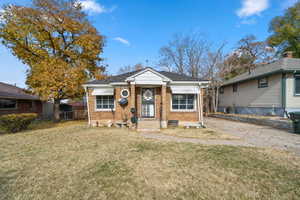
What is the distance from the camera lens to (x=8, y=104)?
14266mm

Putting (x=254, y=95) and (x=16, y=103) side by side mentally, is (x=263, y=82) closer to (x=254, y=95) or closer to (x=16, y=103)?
(x=254, y=95)

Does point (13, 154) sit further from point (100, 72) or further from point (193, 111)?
point (100, 72)

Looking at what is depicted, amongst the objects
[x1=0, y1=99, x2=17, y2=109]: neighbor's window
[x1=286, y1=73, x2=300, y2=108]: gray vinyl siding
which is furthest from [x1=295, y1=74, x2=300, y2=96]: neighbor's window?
[x1=0, y1=99, x2=17, y2=109]: neighbor's window

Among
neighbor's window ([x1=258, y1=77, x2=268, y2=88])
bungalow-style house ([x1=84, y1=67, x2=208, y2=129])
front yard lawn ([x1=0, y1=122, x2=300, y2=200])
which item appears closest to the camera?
front yard lawn ([x1=0, y1=122, x2=300, y2=200])

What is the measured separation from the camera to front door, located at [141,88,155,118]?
967 cm

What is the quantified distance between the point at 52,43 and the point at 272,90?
20.6 metres

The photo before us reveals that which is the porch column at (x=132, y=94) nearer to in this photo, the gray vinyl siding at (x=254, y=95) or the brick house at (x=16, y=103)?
the gray vinyl siding at (x=254, y=95)

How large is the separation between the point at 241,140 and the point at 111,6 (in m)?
14.4

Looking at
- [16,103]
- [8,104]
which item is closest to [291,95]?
[8,104]

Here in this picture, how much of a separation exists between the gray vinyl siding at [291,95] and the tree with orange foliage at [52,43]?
56.4 ft

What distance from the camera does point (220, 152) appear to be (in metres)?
→ 4.48

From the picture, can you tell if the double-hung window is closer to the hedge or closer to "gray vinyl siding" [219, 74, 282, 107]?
"gray vinyl siding" [219, 74, 282, 107]

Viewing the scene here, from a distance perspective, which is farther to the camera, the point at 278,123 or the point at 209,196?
the point at 278,123

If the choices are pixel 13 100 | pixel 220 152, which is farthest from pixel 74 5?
pixel 220 152
